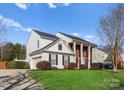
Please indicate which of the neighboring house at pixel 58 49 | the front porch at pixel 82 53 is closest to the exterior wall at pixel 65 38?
the neighboring house at pixel 58 49

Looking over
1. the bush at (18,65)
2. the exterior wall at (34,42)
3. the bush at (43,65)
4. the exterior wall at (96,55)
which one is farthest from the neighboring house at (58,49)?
the bush at (43,65)

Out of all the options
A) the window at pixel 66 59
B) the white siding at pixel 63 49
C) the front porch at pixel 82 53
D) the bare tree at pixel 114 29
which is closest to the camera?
the bare tree at pixel 114 29

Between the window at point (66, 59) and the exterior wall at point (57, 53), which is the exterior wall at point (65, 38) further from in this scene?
the window at point (66, 59)

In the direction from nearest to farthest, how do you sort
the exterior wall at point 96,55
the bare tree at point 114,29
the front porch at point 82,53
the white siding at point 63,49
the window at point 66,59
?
1. the bare tree at point 114,29
2. the white siding at point 63,49
3. the window at point 66,59
4. the front porch at point 82,53
5. the exterior wall at point 96,55

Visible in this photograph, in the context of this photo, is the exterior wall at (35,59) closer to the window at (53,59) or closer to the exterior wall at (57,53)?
the exterior wall at (57,53)

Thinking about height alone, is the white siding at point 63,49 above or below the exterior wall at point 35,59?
above

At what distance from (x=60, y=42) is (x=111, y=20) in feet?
28.3

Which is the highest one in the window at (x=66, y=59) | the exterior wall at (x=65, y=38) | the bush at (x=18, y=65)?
the exterior wall at (x=65, y=38)

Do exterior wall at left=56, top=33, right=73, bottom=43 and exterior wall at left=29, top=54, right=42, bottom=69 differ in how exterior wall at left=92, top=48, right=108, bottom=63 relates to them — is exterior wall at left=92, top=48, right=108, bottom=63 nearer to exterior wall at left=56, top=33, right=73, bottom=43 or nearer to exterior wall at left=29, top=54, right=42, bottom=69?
exterior wall at left=56, top=33, right=73, bottom=43

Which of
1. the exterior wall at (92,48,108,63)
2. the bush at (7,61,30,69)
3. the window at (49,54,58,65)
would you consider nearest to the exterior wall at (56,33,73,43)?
the window at (49,54,58,65)

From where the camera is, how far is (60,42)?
29906 millimetres

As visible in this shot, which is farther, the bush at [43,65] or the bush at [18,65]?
the bush at [18,65]

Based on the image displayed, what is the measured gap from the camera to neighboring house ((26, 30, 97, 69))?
27062mm

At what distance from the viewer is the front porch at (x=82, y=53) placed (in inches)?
1232
